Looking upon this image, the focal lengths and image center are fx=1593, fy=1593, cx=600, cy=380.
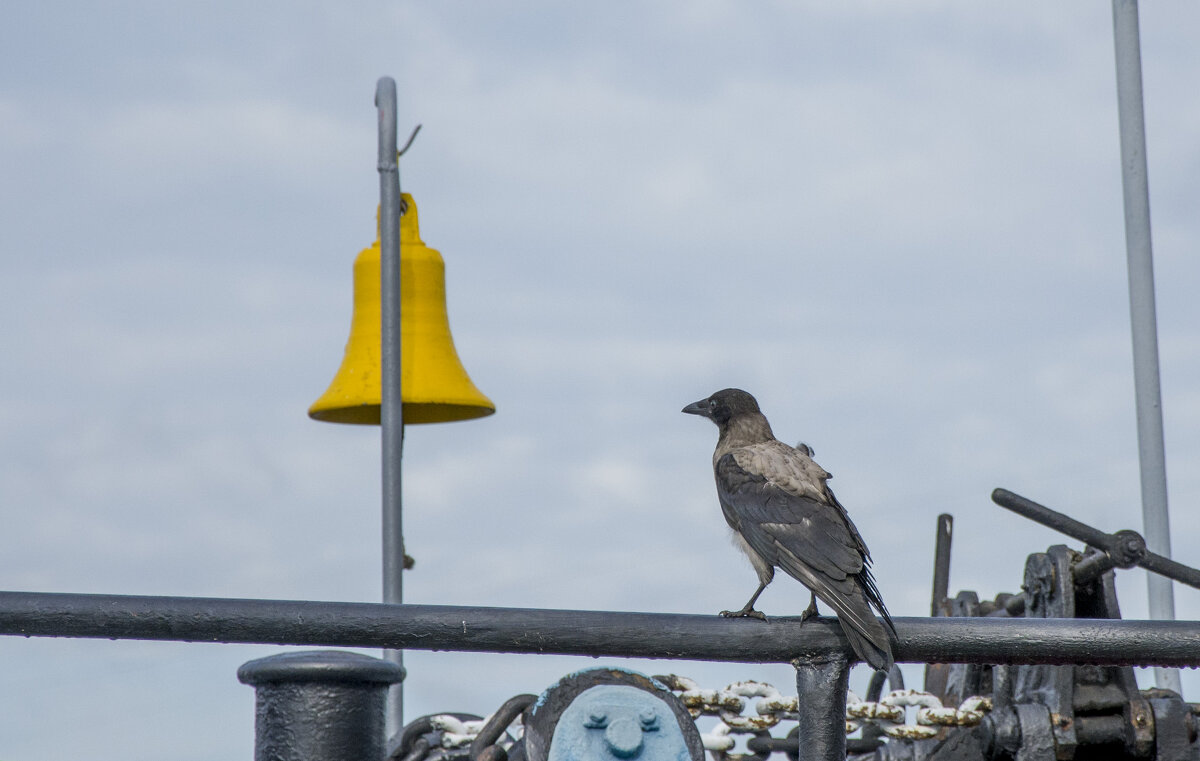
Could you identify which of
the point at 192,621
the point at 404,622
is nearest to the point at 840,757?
the point at 404,622

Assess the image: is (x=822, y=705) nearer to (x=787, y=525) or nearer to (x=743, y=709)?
(x=787, y=525)

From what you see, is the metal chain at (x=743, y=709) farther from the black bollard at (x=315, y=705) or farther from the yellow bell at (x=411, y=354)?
the yellow bell at (x=411, y=354)

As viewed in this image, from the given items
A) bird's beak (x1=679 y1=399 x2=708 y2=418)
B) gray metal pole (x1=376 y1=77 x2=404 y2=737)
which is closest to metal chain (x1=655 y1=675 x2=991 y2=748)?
bird's beak (x1=679 y1=399 x2=708 y2=418)

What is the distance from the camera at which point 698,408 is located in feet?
18.7

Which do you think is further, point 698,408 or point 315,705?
point 698,408

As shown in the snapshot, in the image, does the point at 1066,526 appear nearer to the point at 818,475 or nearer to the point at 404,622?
the point at 818,475

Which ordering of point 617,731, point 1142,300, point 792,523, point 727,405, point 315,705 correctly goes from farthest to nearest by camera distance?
point 1142,300, point 727,405, point 792,523, point 617,731, point 315,705

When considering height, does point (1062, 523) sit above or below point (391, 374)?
below

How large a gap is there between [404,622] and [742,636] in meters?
0.50

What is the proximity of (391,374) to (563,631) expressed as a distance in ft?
18.3

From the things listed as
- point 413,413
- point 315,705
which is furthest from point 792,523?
point 413,413

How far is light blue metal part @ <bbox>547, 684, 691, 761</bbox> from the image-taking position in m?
2.56

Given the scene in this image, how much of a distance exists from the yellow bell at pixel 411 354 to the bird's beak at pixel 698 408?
2897mm

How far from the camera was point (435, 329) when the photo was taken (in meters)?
8.86
